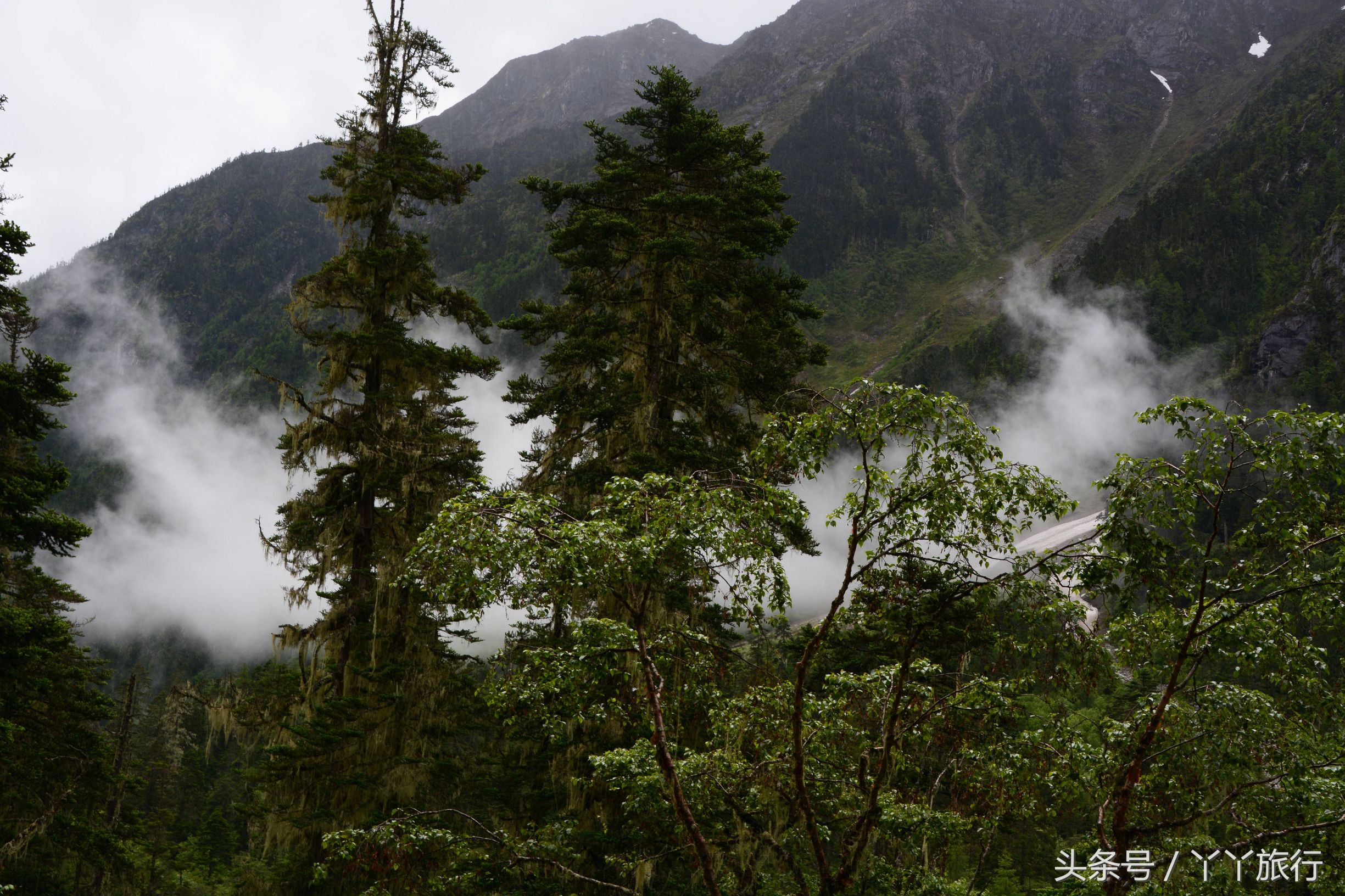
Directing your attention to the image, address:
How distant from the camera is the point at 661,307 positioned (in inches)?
522

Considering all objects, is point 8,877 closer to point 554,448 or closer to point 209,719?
point 209,719

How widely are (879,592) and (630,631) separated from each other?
189 centimetres

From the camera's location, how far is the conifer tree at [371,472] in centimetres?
1302

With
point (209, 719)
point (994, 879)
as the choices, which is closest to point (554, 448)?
point (209, 719)

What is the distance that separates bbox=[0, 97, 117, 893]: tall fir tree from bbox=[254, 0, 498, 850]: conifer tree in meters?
3.25

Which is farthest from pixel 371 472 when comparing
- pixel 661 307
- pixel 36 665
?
pixel 36 665

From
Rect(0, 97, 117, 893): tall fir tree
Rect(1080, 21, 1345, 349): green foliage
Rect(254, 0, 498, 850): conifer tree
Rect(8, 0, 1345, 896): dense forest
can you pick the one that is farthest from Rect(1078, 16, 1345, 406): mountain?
Rect(0, 97, 117, 893): tall fir tree

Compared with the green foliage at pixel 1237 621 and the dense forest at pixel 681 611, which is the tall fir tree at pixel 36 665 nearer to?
the dense forest at pixel 681 611

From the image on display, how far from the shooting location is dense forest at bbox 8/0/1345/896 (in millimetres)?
5203

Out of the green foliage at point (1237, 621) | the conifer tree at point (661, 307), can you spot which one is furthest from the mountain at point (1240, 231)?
the green foliage at point (1237, 621)

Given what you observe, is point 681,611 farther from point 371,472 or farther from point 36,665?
point 36,665

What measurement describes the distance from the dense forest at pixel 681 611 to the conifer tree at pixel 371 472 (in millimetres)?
79

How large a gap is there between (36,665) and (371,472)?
25.9 feet

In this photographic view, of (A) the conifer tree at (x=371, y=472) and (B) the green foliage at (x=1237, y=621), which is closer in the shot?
(B) the green foliage at (x=1237, y=621)
